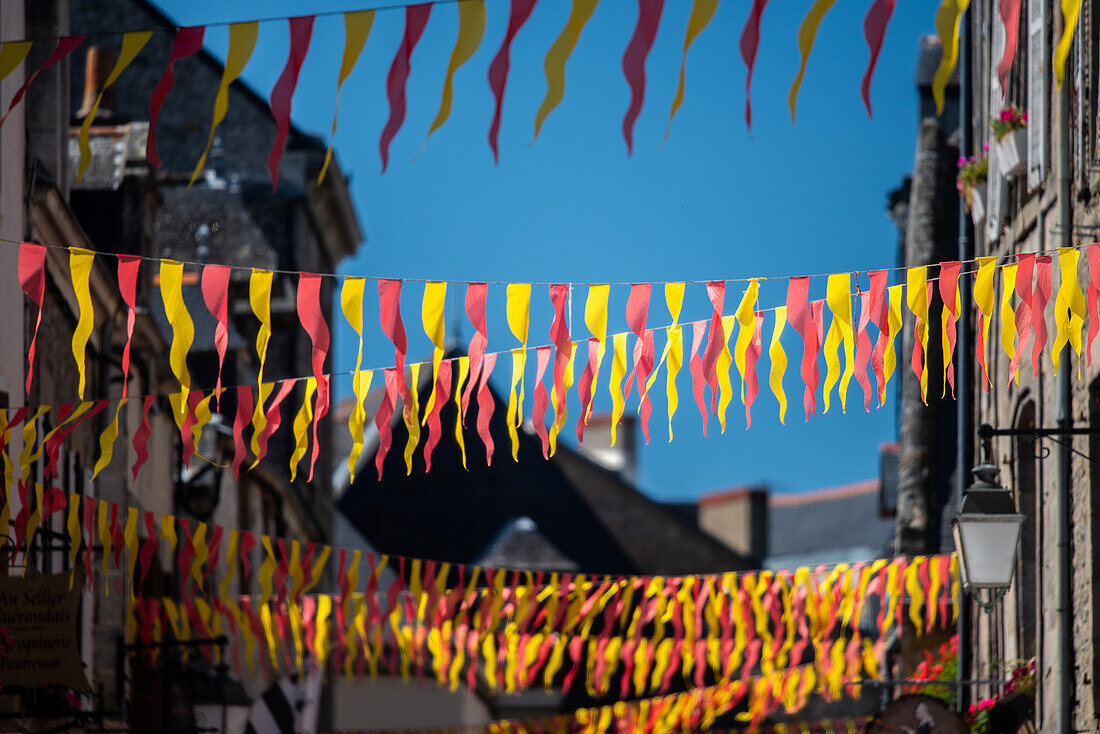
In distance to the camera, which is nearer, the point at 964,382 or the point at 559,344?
the point at 559,344

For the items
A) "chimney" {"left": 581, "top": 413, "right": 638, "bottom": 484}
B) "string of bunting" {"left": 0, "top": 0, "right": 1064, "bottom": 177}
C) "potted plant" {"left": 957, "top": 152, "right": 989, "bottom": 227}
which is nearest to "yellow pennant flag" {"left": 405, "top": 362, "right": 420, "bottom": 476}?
"string of bunting" {"left": 0, "top": 0, "right": 1064, "bottom": 177}

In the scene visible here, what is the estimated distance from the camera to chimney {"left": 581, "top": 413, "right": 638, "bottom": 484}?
45.5 meters

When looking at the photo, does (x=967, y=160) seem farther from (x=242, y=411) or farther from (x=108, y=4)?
(x=108, y=4)

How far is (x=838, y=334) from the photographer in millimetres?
6914

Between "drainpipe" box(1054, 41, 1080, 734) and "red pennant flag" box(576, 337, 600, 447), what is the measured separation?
272 cm

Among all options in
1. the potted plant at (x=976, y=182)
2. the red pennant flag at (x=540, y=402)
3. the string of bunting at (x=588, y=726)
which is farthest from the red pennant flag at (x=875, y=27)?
the string of bunting at (x=588, y=726)

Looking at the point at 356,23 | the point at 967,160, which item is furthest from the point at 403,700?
the point at 356,23

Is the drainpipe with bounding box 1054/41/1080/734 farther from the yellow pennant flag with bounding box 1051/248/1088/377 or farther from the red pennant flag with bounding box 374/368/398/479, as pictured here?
the red pennant flag with bounding box 374/368/398/479

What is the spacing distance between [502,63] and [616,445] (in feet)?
134

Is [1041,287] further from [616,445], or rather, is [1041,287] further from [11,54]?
[616,445]

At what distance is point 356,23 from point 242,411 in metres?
3.25

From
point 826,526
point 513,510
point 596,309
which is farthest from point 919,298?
point 826,526

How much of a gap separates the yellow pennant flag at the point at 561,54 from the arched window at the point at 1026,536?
657 cm

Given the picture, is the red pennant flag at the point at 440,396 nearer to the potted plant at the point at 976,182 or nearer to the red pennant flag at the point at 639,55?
the red pennant flag at the point at 639,55
